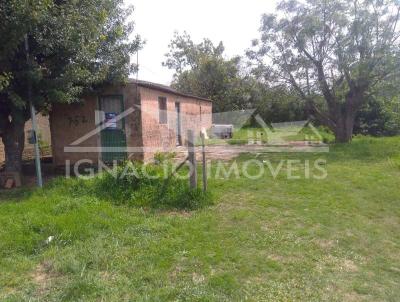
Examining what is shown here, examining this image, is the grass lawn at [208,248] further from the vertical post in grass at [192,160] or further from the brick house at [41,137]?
the brick house at [41,137]

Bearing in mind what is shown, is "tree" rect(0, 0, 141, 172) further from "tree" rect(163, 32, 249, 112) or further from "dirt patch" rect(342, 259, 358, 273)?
"tree" rect(163, 32, 249, 112)

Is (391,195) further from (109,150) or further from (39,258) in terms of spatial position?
(109,150)

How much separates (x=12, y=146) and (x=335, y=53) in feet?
41.6

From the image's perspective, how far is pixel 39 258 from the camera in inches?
151

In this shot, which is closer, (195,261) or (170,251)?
(195,261)

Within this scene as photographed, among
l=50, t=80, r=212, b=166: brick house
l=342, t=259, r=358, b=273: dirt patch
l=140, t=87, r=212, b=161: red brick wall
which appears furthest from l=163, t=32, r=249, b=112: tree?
l=342, t=259, r=358, b=273: dirt patch

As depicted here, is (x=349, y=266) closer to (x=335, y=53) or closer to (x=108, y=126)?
(x=108, y=126)

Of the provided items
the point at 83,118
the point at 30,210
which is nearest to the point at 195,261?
the point at 30,210

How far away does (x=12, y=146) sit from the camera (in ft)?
25.6

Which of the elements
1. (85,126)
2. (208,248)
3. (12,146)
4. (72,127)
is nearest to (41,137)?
(72,127)

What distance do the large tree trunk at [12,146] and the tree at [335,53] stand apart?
1124cm

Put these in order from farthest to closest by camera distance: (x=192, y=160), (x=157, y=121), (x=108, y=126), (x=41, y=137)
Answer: (x=41, y=137) < (x=157, y=121) < (x=108, y=126) < (x=192, y=160)

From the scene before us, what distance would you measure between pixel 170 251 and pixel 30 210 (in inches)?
110

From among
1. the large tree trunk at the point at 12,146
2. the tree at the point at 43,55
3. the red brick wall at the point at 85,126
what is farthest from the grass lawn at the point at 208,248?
the red brick wall at the point at 85,126
